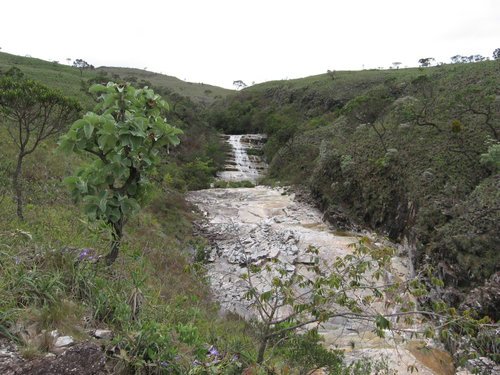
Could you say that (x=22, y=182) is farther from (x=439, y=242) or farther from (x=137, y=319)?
(x=439, y=242)

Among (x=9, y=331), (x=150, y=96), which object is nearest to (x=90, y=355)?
(x=9, y=331)

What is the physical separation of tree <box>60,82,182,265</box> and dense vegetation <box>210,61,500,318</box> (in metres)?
7.61

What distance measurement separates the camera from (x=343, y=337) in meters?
8.03

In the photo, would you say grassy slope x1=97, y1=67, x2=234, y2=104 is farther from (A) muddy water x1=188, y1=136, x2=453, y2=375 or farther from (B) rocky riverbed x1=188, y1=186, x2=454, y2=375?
(B) rocky riverbed x1=188, y1=186, x2=454, y2=375

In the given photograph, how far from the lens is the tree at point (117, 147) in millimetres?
3328

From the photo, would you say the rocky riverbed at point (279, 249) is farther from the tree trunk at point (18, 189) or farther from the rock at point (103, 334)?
the tree trunk at point (18, 189)

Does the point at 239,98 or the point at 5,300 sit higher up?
the point at 239,98

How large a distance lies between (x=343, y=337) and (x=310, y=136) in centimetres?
2297

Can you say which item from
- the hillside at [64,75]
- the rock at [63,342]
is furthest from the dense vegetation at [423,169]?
the hillside at [64,75]

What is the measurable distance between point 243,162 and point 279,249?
65.8 ft

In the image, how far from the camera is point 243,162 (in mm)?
32062

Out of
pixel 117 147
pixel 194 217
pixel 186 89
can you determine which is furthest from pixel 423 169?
pixel 186 89

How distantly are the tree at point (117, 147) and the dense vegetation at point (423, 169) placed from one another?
761 centimetres

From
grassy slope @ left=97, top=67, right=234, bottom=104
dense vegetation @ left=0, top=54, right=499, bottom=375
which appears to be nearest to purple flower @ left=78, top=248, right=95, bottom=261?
dense vegetation @ left=0, top=54, right=499, bottom=375
